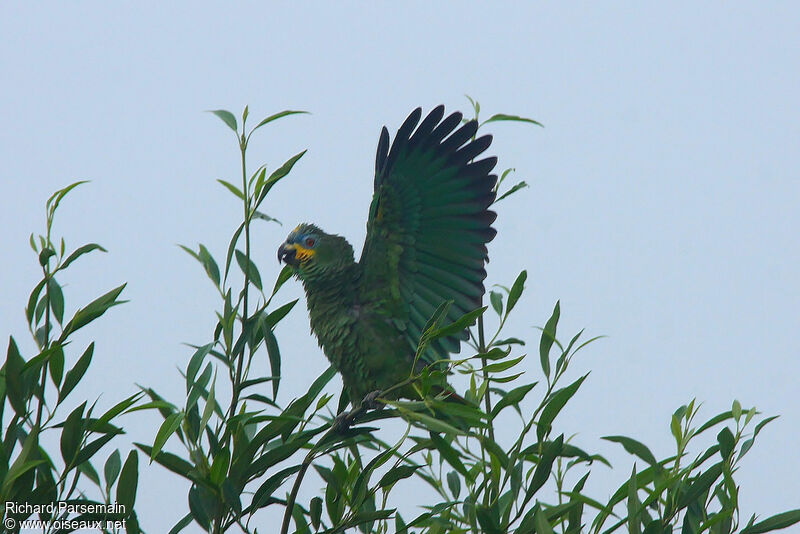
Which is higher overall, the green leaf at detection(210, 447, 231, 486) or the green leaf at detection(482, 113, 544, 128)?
the green leaf at detection(482, 113, 544, 128)

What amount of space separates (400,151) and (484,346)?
613mm

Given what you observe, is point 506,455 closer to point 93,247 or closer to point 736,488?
point 736,488

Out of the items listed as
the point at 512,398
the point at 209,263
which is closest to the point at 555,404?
the point at 512,398

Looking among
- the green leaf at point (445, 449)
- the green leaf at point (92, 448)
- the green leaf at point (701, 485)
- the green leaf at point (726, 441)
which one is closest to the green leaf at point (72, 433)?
the green leaf at point (92, 448)

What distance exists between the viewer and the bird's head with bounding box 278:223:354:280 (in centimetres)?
263

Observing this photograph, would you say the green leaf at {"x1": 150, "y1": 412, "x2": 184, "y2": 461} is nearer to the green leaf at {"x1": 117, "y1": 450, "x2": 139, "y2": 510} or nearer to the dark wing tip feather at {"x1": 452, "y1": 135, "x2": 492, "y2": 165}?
the green leaf at {"x1": 117, "y1": 450, "x2": 139, "y2": 510}

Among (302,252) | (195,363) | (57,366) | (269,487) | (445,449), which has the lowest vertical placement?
(445,449)

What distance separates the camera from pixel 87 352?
6.48 feet

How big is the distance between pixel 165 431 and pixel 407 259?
3.22ft

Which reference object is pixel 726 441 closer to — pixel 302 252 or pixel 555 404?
pixel 555 404

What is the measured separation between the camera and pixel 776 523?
1913mm

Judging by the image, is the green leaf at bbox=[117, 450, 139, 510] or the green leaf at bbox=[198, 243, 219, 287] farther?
the green leaf at bbox=[198, 243, 219, 287]

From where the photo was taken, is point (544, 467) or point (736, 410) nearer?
point (544, 467)

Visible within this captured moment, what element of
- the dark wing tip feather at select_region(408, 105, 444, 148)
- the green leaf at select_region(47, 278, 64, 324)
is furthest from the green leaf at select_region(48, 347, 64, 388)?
the dark wing tip feather at select_region(408, 105, 444, 148)
